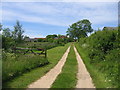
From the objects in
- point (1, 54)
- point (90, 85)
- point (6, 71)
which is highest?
point (1, 54)

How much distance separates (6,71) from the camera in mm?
8820

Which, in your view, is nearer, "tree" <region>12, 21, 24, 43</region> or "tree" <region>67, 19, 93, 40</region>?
"tree" <region>12, 21, 24, 43</region>

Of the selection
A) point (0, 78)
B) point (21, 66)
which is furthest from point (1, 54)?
point (0, 78)

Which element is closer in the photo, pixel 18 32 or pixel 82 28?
pixel 18 32

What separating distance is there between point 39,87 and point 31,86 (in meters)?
0.44

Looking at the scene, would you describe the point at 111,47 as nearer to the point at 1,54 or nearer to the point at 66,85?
the point at 66,85

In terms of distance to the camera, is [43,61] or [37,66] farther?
[43,61]

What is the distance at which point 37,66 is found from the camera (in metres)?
12.9

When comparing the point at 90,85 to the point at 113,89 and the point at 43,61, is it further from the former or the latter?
the point at 43,61

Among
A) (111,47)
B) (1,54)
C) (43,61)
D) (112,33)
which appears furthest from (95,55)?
(1,54)

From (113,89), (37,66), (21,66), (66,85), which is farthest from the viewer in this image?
(37,66)

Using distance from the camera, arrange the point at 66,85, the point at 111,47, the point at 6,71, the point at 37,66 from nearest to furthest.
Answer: the point at 66,85
the point at 6,71
the point at 37,66
the point at 111,47

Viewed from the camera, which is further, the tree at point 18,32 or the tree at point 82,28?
the tree at point 82,28

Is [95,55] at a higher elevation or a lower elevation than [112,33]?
lower
